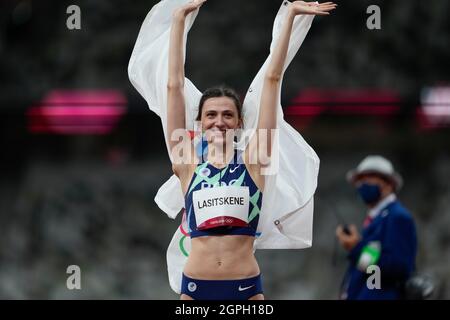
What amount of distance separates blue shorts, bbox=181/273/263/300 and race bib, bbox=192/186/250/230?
0.78ft

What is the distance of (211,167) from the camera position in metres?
4.32

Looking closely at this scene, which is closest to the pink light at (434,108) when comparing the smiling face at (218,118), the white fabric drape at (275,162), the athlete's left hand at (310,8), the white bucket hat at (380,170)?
the white bucket hat at (380,170)

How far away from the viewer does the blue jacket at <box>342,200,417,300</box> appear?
→ 611cm

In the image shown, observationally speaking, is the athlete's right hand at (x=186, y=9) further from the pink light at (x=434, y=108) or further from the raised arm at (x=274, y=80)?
the pink light at (x=434, y=108)

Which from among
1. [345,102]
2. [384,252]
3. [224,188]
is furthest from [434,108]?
[224,188]

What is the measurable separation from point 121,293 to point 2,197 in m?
1.47

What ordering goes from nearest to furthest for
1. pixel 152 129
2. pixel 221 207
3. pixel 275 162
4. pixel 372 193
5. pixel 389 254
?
pixel 221 207
pixel 275 162
pixel 389 254
pixel 372 193
pixel 152 129

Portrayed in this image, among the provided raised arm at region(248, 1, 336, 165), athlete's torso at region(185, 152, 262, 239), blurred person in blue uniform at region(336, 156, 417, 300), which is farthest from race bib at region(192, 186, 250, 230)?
blurred person in blue uniform at region(336, 156, 417, 300)

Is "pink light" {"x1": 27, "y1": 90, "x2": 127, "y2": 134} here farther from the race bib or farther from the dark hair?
the race bib

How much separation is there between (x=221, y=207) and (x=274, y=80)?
0.60m

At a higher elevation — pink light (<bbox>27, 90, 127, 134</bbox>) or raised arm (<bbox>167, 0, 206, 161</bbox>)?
raised arm (<bbox>167, 0, 206, 161</bbox>)

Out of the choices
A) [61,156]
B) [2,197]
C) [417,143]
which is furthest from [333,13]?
[2,197]

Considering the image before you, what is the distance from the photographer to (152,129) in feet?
29.7

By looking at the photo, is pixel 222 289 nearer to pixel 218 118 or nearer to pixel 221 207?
pixel 221 207
